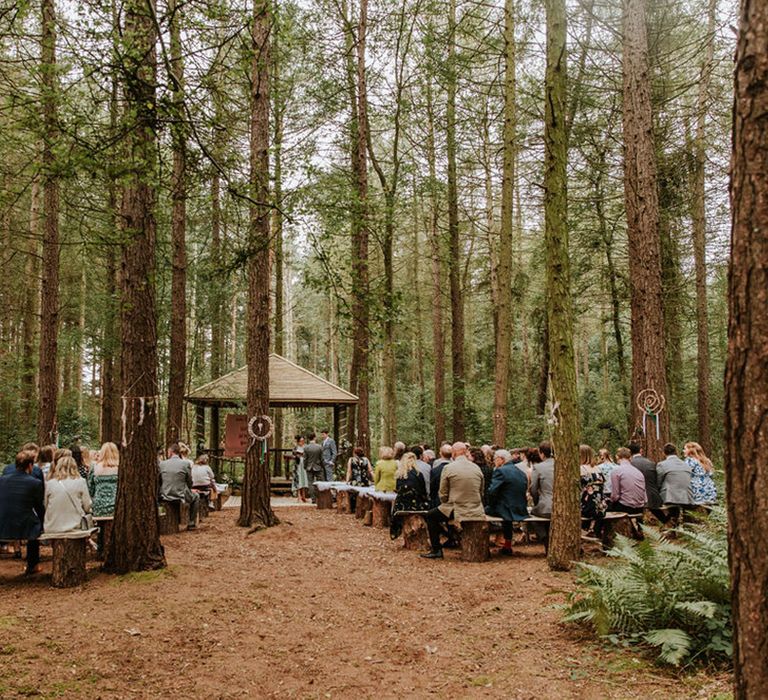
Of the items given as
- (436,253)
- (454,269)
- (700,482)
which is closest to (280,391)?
(454,269)

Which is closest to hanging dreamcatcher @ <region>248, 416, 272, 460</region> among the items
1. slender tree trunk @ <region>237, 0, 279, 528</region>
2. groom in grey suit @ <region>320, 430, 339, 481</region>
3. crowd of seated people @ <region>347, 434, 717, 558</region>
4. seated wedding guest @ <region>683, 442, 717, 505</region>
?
slender tree trunk @ <region>237, 0, 279, 528</region>

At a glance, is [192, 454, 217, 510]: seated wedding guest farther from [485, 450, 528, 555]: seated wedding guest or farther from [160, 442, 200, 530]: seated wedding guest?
[485, 450, 528, 555]: seated wedding guest

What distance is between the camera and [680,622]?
4.95 metres

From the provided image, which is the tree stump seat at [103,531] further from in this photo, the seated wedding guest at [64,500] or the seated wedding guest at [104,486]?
the seated wedding guest at [64,500]

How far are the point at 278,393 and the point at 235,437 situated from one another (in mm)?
1780

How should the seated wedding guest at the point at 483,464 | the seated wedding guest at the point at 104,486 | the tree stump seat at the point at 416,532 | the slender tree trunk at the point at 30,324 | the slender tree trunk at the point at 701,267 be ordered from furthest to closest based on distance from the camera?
the slender tree trunk at the point at 30,324 < the slender tree trunk at the point at 701,267 < the seated wedding guest at the point at 483,464 < the tree stump seat at the point at 416,532 < the seated wedding guest at the point at 104,486

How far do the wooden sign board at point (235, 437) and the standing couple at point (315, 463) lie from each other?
7.30 feet

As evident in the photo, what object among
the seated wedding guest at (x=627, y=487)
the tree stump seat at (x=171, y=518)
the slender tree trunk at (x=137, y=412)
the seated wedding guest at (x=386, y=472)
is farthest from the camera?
the seated wedding guest at (x=386, y=472)

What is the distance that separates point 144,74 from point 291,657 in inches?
191

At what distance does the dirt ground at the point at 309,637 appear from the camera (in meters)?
4.44

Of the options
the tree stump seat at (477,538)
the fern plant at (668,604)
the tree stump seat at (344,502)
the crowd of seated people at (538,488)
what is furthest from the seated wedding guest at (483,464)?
the tree stump seat at (344,502)

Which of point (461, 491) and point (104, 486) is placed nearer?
point (461, 491)

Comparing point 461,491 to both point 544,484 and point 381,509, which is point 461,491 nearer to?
point 544,484

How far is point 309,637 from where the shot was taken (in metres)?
5.63
